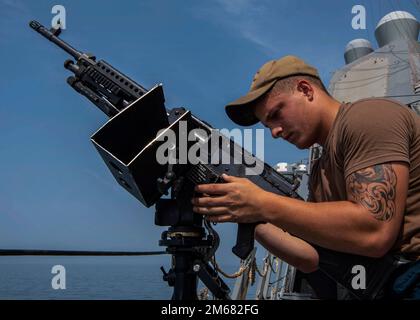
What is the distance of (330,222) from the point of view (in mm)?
1868

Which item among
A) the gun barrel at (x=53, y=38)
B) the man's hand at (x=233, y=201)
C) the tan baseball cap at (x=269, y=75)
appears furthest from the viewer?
the gun barrel at (x=53, y=38)

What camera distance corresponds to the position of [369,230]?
186 centimetres

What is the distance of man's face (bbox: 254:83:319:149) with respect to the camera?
2244 millimetres

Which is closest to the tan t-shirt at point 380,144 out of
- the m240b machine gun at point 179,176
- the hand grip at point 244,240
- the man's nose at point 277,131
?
the man's nose at point 277,131

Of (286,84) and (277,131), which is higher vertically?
(286,84)

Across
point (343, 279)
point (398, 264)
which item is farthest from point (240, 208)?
point (398, 264)

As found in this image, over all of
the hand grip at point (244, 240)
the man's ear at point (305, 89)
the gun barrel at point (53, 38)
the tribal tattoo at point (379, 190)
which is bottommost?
the hand grip at point (244, 240)

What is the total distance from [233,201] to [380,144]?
783 mm

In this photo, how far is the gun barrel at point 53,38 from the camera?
11.4 ft

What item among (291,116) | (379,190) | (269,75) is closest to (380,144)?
(379,190)

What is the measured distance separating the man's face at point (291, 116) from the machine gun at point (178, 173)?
0.38m

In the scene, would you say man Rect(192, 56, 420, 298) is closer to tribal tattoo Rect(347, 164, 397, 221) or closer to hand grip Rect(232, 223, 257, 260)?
tribal tattoo Rect(347, 164, 397, 221)

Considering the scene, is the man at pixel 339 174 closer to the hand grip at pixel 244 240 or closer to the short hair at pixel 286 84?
the short hair at pixel 286 84

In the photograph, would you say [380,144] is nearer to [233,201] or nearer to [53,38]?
[233,201]
